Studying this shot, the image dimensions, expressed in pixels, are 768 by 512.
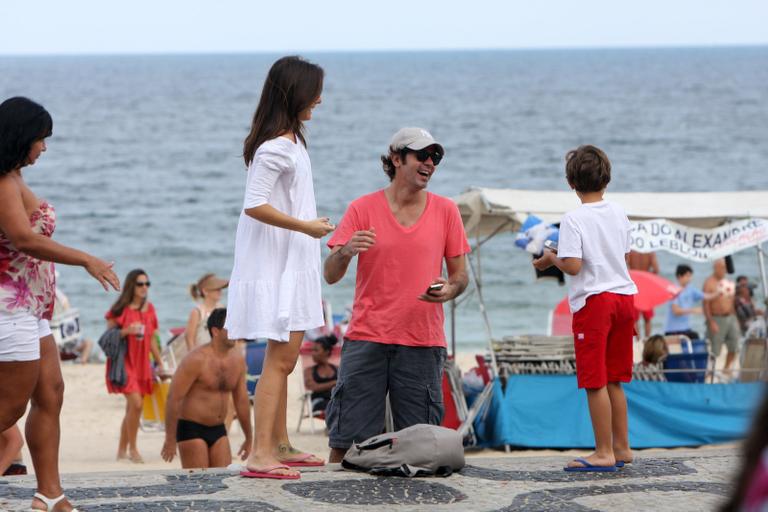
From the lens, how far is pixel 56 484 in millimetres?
4684

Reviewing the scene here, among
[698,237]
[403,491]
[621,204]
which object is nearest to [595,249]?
[403,491]

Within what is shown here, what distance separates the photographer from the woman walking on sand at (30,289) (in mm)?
4383

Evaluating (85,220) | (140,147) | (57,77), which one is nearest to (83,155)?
(140,147)

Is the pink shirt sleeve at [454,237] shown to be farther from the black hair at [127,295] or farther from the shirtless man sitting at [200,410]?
the black hair at [127,295]

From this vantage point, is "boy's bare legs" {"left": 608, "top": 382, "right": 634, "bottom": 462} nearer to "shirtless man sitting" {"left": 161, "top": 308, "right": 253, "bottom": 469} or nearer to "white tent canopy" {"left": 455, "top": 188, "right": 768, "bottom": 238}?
"shirtless man sitting" {"left": 161, "top": 308, "right": 253, "bottom": 469}

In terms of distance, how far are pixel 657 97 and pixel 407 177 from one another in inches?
4010

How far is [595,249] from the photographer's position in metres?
5.67

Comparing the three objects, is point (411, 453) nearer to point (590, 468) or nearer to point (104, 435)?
point (590, 468)

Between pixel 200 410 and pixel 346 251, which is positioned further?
pixel 200 410

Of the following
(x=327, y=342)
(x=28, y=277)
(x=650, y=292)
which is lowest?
(x=28, y=277)

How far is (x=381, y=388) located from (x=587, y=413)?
5290mm

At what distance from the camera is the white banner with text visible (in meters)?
11.1

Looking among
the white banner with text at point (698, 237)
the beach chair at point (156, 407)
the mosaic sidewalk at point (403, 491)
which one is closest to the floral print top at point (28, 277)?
the mosaic sidewalk at point (403, 491)

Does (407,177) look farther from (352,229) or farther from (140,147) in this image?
(140,147)
